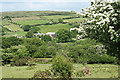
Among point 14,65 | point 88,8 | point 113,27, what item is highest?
point 88,8

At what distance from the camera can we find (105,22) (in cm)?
343

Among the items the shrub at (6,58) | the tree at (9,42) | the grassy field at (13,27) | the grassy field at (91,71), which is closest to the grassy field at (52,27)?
the grassy field at (13,27)

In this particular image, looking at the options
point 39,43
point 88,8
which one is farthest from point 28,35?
point 88,8

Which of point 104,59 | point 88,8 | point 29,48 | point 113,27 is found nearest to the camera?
point 113,27

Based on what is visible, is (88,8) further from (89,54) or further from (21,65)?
(89,54)

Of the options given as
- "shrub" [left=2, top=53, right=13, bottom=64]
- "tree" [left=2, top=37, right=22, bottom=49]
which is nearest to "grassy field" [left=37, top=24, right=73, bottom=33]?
"tree" [left=2, top=37, right=22, bottom=49]

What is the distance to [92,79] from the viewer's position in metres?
20.3

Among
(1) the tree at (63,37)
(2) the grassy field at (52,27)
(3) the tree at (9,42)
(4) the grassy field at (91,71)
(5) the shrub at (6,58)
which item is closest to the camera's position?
(4) the grassy field at (91,71)

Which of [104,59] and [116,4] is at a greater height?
[116,4]

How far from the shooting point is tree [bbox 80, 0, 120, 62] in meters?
3.45

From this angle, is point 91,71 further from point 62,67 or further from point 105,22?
point 105,22

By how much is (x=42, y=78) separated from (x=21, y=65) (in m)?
14.2

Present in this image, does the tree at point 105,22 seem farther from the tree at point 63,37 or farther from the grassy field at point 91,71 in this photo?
the tree at point 63,37

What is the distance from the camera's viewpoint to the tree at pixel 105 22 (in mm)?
3449
